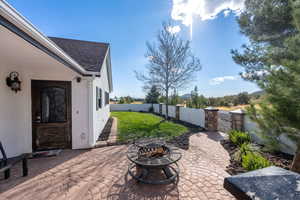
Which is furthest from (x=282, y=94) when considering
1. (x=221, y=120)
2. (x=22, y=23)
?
(x=221, y=120)

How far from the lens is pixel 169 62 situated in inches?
425

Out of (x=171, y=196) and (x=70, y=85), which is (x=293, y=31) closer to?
(x=171, y=196)

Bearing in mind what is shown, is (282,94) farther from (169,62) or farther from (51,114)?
(169,62)

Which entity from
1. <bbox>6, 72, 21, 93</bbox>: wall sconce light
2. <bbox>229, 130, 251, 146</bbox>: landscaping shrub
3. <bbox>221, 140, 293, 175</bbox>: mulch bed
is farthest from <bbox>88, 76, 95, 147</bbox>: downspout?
<bbox>229, 130, 251, 146</bbox>: landscaping shrub

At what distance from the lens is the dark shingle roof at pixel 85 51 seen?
5062 millimetres

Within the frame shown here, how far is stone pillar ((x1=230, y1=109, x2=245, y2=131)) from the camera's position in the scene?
17.1 ft

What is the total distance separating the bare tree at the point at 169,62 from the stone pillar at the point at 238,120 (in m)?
5.71

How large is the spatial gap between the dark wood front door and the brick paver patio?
725mm

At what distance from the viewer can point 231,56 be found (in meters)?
6.82

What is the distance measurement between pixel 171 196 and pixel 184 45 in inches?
434

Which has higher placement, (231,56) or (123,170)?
(231,56)

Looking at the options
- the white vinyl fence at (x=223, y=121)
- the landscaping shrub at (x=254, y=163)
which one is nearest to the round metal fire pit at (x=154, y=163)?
the landscaping shrub at (x=254, y=163)

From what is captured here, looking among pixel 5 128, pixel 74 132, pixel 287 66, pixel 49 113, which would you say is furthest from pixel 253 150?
pixel 5 128

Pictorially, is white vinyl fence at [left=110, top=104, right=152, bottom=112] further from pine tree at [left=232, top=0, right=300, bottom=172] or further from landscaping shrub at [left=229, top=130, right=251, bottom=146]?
pine tree at [left=232, top=0, right=300, bottom=172]
